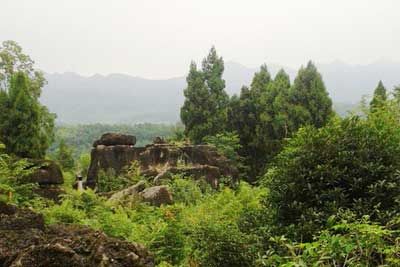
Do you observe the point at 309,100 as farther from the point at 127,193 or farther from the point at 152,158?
the point at 127,193

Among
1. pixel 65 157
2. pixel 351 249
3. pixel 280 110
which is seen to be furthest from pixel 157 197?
pixel 65 157

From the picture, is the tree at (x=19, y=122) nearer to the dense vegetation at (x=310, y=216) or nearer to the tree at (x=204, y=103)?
the dense vegetation at (x=310, y=216)

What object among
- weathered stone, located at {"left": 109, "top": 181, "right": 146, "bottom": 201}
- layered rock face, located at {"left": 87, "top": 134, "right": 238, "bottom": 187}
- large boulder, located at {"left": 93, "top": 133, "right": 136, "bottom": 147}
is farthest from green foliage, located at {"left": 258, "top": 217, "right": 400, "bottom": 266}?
large boulder, located at {"left": 93, "top": 133, "right": 136, "bottom": 147}

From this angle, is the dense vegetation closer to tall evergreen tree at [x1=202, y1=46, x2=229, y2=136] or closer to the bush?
the bush

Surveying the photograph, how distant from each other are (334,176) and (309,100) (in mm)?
17703

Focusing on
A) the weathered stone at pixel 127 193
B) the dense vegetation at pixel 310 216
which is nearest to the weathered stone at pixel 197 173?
the weathered stone at pixel 127 193

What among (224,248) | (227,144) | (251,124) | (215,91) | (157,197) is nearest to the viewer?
(224,248)

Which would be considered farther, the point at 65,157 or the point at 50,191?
the point at 65,157

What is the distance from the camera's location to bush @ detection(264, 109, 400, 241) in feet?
15.4

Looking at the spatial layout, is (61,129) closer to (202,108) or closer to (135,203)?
(202,108)

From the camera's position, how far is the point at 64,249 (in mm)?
3203

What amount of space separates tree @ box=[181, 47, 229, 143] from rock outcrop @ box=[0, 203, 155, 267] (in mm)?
19866

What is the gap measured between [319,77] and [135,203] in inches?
596

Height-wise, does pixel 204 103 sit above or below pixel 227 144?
above
